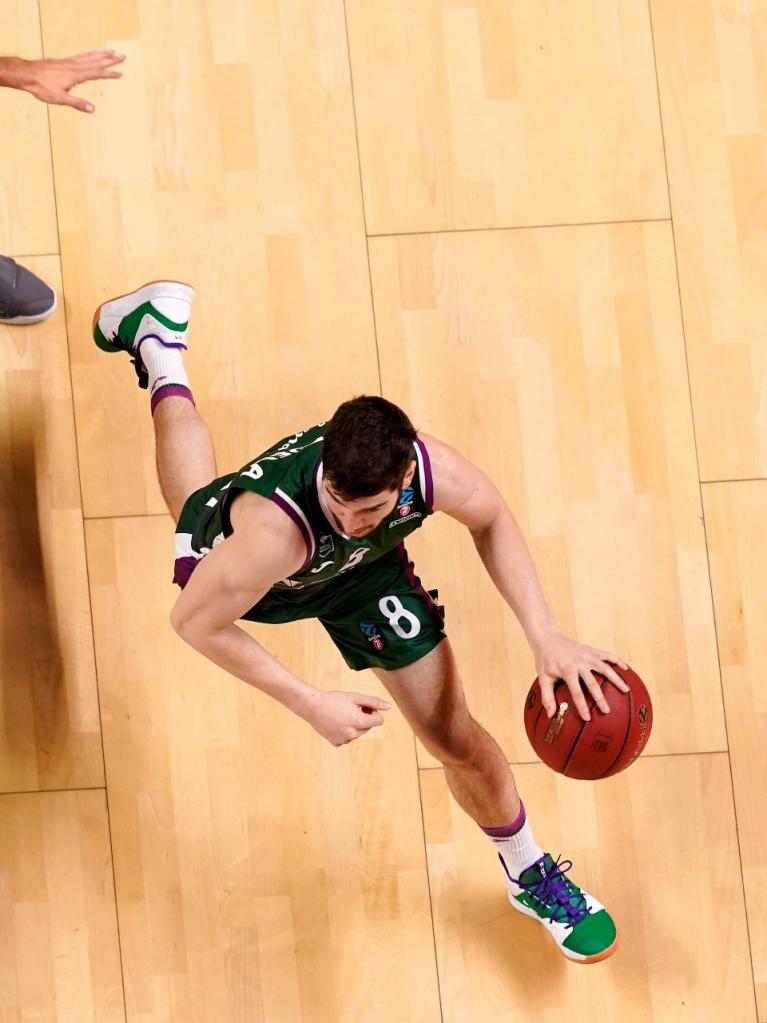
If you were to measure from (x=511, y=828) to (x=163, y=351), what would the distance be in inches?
64.4

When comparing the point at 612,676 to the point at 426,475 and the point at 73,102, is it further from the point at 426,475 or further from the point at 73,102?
the point at 73,102

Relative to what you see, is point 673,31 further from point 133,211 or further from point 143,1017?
point 143,1017

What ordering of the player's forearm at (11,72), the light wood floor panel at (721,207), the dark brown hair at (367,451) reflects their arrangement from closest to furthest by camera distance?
the dark brown hair at (367,451)
the player's forearm at (11,72)
the light wood floor panel at (721,207)

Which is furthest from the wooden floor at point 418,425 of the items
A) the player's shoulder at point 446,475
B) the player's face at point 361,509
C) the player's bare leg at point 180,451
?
the player's face at point 361,509

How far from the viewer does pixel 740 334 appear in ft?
11.6

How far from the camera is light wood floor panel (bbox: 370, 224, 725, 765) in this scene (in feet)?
11.3

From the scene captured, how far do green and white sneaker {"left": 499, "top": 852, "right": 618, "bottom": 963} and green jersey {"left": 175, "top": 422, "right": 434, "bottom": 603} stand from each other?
112 centimetres

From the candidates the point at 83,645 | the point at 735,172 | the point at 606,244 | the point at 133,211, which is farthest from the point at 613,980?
the point at 133,211

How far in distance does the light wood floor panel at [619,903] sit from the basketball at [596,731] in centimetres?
80

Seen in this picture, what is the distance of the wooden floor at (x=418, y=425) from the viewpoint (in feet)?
11.0

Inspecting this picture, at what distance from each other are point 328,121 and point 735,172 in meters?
1.27

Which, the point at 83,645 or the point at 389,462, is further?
the point at 83,645

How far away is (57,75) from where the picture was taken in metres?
2.94

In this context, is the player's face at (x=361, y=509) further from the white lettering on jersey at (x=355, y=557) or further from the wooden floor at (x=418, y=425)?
the wooden floor at (x=418, y=425)
